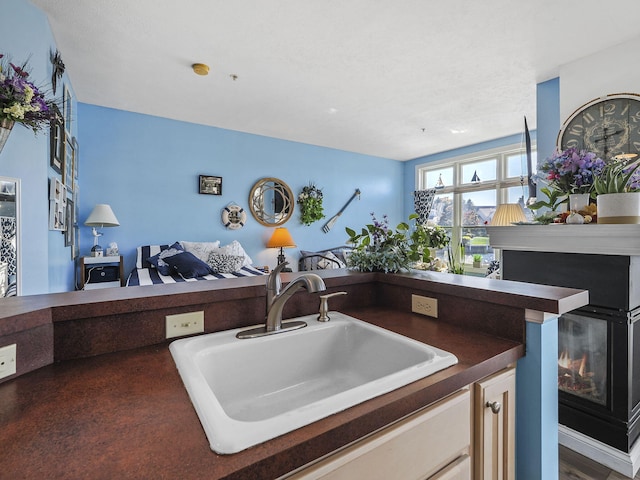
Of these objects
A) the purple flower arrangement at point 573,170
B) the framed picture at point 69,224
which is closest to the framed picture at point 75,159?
the framed picture at point 69,224

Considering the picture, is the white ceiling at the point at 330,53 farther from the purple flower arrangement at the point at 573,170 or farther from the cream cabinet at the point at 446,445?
the cream cabinet at the point at 446,445

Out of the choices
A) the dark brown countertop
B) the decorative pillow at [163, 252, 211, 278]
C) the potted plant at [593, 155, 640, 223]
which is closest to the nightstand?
the decorative pillow at [163, 252, 211, 278]

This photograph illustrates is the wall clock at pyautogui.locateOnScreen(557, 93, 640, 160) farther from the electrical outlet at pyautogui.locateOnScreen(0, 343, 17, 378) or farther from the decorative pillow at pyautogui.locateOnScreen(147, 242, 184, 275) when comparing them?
the decorative pillow at pyautogui.locateOnScreen(147, 242, 184, 275)

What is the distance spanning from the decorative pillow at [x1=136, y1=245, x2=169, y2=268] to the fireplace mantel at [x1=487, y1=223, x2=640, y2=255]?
3673mm

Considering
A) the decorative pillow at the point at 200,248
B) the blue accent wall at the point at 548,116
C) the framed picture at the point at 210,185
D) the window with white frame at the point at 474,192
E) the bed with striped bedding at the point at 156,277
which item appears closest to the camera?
the blue accent wall at the point at 548,116

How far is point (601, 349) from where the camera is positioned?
1756 millimetres

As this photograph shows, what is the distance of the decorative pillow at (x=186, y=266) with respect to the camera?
342cm

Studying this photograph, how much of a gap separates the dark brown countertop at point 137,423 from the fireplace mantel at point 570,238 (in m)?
1.28

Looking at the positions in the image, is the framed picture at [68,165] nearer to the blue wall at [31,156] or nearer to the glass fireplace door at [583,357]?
the blue wall at [31,156]

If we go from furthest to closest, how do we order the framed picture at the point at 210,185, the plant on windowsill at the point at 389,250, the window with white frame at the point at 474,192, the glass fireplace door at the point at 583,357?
the window with white frame at the point at 474,192
the framed picture at the point at 210,185
the glass fireplace door at the point at 583,357
the plant on windowsill at the point at 389,250

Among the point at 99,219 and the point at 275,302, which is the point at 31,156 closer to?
the point at 99,219

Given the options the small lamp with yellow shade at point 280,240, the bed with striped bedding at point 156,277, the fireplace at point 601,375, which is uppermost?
the small lamp with yellow shade at point 280,240

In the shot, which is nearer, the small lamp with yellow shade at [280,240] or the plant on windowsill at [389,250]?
the plant on windowsill at [389,250]

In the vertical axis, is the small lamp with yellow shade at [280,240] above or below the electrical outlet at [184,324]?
above
